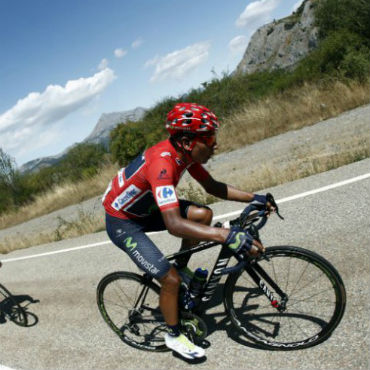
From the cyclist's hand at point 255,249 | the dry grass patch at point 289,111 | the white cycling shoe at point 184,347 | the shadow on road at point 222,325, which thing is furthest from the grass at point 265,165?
the cyclist's hand at point 255,249

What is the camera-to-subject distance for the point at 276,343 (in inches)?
122

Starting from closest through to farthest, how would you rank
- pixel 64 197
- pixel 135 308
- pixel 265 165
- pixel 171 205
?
pixel 171 205 → pixel 135 308 → pixel 265 165 → pixel 64 197

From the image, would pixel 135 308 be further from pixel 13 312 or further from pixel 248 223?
pixel 13 312

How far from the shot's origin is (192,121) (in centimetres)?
292

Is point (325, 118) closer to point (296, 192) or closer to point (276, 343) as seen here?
point (296, 192)

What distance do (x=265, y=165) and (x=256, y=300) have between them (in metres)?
5.45

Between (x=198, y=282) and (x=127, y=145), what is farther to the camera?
(x=127, y=145)

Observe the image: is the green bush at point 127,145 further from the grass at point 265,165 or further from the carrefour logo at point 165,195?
the carrefour logo at point 165,195

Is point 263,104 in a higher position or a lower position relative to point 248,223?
higher

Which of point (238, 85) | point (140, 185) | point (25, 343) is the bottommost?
point (25, 343)

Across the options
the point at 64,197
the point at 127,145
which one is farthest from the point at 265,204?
the point at 64,197

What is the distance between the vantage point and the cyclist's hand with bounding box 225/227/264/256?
264cm

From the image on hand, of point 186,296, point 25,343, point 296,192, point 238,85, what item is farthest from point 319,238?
point 238,85

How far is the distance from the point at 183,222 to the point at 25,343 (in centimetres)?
321
